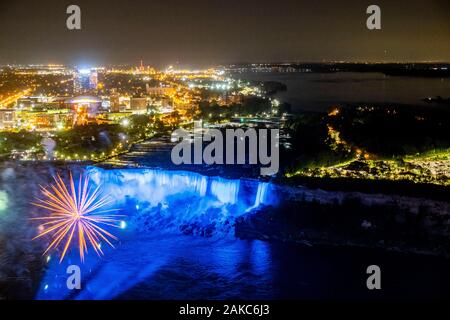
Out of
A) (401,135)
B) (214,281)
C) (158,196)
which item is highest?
(401,135)

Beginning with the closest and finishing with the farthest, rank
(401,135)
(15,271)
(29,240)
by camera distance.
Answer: (15,271)
(29,240)
(401,135)

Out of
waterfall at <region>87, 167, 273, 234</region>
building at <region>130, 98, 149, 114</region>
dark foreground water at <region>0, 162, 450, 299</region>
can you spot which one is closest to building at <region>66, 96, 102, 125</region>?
building at <region>130, 98, 149, 114</region>

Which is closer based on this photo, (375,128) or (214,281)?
(214,281)

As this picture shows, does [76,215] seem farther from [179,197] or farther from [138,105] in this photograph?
[138,105]

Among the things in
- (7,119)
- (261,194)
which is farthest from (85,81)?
(261,194)

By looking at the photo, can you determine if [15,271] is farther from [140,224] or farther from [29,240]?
[140,224]

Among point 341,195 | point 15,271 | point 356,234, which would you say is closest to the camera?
point 15,271

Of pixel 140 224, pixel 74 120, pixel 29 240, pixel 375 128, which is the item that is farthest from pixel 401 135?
pixel 74 120
